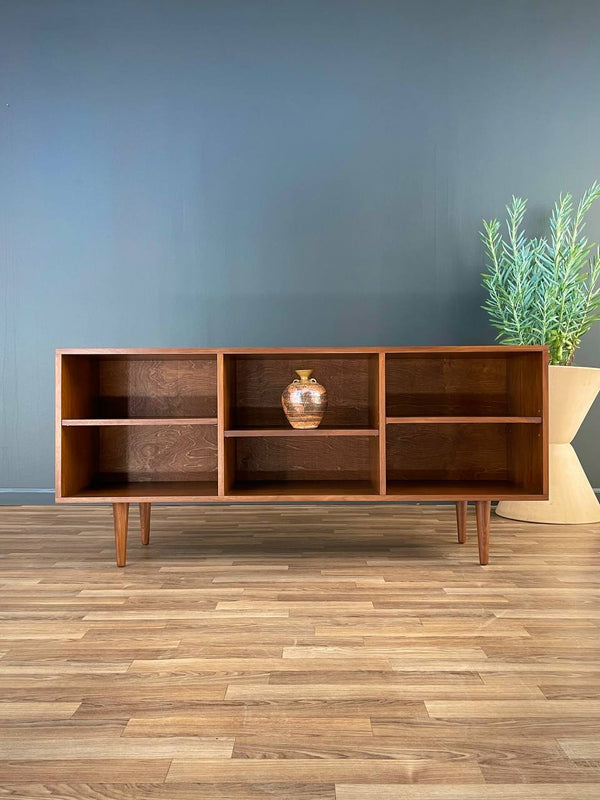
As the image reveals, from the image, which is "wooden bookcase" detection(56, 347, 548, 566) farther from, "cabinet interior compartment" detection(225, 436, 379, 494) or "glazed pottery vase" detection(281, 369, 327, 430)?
"glazed pottery vase" detection(281, 369, 327, 430)

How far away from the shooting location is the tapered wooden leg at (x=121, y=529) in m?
1.63

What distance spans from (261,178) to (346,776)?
2.16m

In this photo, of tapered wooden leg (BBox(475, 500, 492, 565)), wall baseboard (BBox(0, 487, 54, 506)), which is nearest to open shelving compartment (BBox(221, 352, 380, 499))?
tapered wooden leg (BBox(475, 500, 492, 565))

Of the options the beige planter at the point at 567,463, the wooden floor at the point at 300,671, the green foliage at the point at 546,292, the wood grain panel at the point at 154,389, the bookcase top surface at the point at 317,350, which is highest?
the green foliage at the point at 546,292

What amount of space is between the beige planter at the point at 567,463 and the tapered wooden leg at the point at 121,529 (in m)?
1.36

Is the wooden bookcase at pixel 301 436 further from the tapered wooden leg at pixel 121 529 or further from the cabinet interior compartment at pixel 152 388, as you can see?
the tapered wooden leg at pixel 121 529

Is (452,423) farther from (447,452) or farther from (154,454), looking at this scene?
(154,454)

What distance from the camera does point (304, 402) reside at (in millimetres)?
1713

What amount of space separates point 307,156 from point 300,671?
200 cm

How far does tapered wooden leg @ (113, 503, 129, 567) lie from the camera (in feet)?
5.35

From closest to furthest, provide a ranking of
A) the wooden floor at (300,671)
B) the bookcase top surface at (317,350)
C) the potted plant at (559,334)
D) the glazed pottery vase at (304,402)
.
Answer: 1. the wooden floor at (300,671)
2. the bookcase top surface at (317,350)
3. the glazed pottery vase at (304,402)
4. the potted plant at (559,334)

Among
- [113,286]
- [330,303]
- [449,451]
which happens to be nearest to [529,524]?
[449,451]

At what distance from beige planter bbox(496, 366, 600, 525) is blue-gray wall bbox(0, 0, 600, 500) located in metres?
0.36

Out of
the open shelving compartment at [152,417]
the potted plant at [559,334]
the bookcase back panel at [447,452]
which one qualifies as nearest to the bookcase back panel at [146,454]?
the open shelving compartment at [152,417]
